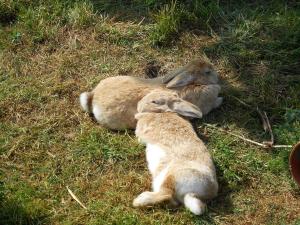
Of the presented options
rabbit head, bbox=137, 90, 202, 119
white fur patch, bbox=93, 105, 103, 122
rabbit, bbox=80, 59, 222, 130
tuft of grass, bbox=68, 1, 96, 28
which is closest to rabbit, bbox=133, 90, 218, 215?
rabbit head, bbox=137, 90, 202, 119

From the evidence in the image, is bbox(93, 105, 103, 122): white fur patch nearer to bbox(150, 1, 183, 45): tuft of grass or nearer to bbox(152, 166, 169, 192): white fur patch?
bbox(152, 166, 169, 192): white fur patch

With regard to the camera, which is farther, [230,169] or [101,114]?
[101,114]

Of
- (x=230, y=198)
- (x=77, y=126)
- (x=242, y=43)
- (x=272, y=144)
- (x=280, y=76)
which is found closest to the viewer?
(x=230, y=198)

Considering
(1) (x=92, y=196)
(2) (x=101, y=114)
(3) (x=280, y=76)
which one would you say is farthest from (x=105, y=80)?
(3) (x=280, y=76)

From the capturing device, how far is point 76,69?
18.5 ft

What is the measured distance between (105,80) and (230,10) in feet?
5.95

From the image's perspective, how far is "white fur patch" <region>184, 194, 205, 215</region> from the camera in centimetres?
398

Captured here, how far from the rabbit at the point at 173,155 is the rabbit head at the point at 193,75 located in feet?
0.45

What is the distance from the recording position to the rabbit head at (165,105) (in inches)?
188

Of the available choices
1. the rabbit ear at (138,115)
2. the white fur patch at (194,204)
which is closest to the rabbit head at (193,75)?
the rabbit ear at (138,115)

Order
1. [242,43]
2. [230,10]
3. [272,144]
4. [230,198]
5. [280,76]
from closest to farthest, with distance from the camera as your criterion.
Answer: [230,198] < [272,144] < [280,76] < [242,43] < [230,10]

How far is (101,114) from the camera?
16.0ft

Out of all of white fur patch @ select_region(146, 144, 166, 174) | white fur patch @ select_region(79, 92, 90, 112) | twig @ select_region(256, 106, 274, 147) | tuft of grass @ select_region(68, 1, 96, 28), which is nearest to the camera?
white fur patch @ select_region(146, 144, 166, 174)

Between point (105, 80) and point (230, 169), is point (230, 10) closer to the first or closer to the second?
point (105, 80)
